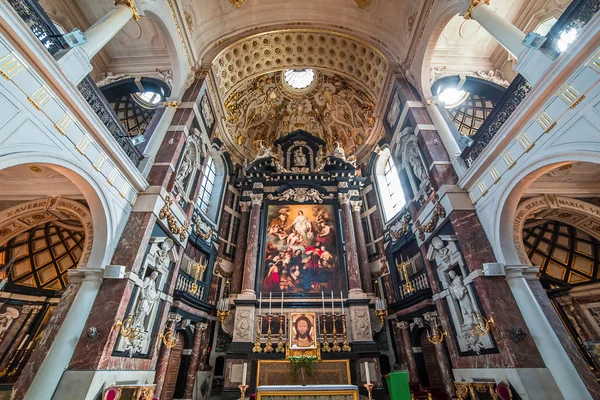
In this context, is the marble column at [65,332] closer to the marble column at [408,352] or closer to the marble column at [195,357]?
the marble column at [195,357]

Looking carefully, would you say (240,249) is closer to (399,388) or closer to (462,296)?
(399,388)

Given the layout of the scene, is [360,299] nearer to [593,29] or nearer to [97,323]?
[97,323]

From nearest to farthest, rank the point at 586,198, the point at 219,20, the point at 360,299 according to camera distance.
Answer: the point at 586,198 < the point at 360,299 < the point at 219,20

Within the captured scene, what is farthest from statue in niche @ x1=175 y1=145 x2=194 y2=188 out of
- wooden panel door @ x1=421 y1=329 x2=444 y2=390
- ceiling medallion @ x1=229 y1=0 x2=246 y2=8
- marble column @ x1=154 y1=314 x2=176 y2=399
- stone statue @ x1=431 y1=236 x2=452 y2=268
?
wooden panel door @ x1=421 y1=329 x2=444 y2=390

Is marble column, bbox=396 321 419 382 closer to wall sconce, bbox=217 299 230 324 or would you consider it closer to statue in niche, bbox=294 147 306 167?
wall sconce, bbox=217 299 230 324

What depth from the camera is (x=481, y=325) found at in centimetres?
571

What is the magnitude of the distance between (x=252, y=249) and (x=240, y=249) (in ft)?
3.20

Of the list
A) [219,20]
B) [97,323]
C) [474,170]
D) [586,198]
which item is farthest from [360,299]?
[219,20]

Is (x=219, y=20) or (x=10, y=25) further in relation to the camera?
(x=219, y=20)

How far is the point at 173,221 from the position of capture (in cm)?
817

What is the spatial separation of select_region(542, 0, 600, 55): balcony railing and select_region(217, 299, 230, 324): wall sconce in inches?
467

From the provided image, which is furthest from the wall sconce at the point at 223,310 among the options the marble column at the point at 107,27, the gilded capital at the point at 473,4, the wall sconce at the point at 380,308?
the gilded capital at the point at 473,4

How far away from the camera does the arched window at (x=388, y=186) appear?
40.4 ft

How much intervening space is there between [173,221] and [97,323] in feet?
10.8
